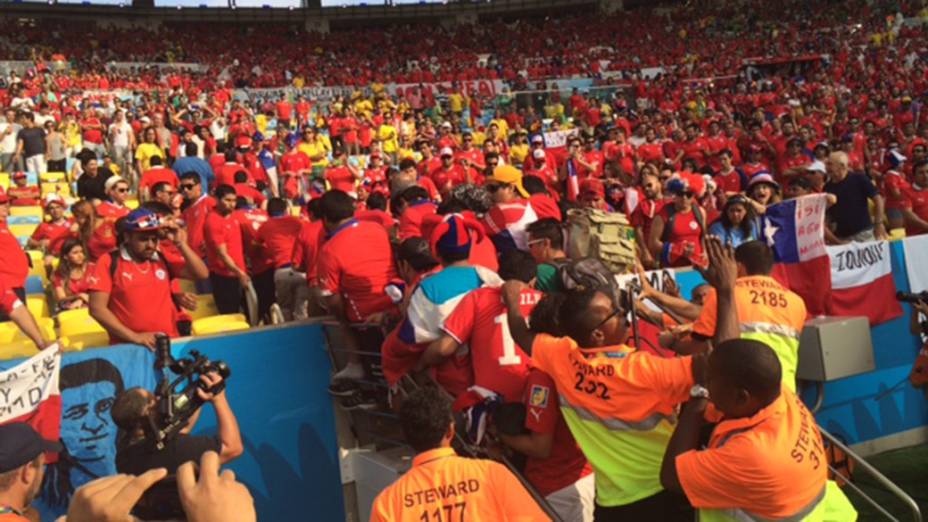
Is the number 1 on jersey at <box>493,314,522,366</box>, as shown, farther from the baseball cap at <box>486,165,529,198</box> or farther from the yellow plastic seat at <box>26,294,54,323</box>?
the yellow plastic seat at <box>26,294,54,323</box>

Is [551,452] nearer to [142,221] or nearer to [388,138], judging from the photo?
[142,221]

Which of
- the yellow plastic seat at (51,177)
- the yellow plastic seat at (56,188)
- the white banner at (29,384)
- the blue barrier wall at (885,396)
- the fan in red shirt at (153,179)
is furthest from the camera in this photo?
the yellow plastic seat at (51,177)

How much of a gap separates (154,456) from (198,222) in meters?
5.16

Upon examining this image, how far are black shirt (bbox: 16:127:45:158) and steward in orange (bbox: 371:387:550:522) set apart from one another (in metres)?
14.5

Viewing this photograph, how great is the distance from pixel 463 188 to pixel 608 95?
2091 cm

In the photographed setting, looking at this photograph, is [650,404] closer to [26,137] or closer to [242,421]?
[242,421]

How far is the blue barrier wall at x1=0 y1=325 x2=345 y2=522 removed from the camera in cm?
511

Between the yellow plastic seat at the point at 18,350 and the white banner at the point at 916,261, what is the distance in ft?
23.6

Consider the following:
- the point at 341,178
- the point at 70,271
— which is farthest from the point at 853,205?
the point at 70,271

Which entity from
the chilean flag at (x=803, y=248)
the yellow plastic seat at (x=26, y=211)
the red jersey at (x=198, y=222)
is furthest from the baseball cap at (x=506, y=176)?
the yellow plastic seat at (x=26, y=211)

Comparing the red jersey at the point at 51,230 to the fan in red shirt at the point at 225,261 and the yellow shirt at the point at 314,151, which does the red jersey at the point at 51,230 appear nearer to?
the fan in red shirt at the point at 225,261

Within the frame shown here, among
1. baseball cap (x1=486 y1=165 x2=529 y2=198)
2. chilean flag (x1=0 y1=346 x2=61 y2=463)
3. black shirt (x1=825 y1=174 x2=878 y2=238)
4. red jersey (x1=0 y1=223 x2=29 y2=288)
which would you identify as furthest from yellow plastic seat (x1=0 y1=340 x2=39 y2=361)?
black shirt (x1=825 y1=174 x2=878 y2=238)

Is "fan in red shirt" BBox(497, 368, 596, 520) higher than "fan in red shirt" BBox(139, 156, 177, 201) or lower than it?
lower

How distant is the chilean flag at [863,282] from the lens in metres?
7.66
